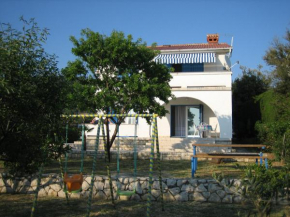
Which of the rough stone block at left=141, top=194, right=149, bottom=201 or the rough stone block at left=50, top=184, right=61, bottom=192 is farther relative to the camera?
the rough stone block at left=50, top=184, right=61, bottom=192

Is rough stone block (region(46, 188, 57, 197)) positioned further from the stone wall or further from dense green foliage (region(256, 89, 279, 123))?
dense green foliage (region(256, 89, 279, 123))

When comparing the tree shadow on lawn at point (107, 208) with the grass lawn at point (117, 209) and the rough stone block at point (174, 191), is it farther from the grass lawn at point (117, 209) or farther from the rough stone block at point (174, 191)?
the rough stone block at point (174, 191)

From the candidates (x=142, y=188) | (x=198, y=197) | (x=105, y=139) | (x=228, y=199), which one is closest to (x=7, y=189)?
(x=105, y=139)

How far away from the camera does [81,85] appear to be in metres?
14.4

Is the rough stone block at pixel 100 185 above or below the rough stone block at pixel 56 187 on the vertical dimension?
above

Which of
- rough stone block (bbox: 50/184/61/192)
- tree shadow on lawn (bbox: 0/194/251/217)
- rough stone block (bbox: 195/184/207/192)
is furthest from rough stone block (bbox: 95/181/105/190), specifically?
rough stone block (bbox: 195/184/207/192)

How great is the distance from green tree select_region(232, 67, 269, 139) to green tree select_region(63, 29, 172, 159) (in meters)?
14.0

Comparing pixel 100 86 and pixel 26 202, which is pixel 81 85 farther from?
pixel 26 202

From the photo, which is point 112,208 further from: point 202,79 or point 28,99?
point 202,79

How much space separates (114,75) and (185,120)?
9.14 m

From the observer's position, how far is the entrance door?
2286cm

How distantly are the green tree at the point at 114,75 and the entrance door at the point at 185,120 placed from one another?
25.0 feet

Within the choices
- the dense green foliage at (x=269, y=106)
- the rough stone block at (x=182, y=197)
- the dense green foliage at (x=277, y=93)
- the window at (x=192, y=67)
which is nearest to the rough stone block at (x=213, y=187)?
the rough stone block at (x=182, y=197)

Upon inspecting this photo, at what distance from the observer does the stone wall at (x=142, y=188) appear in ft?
29.4
